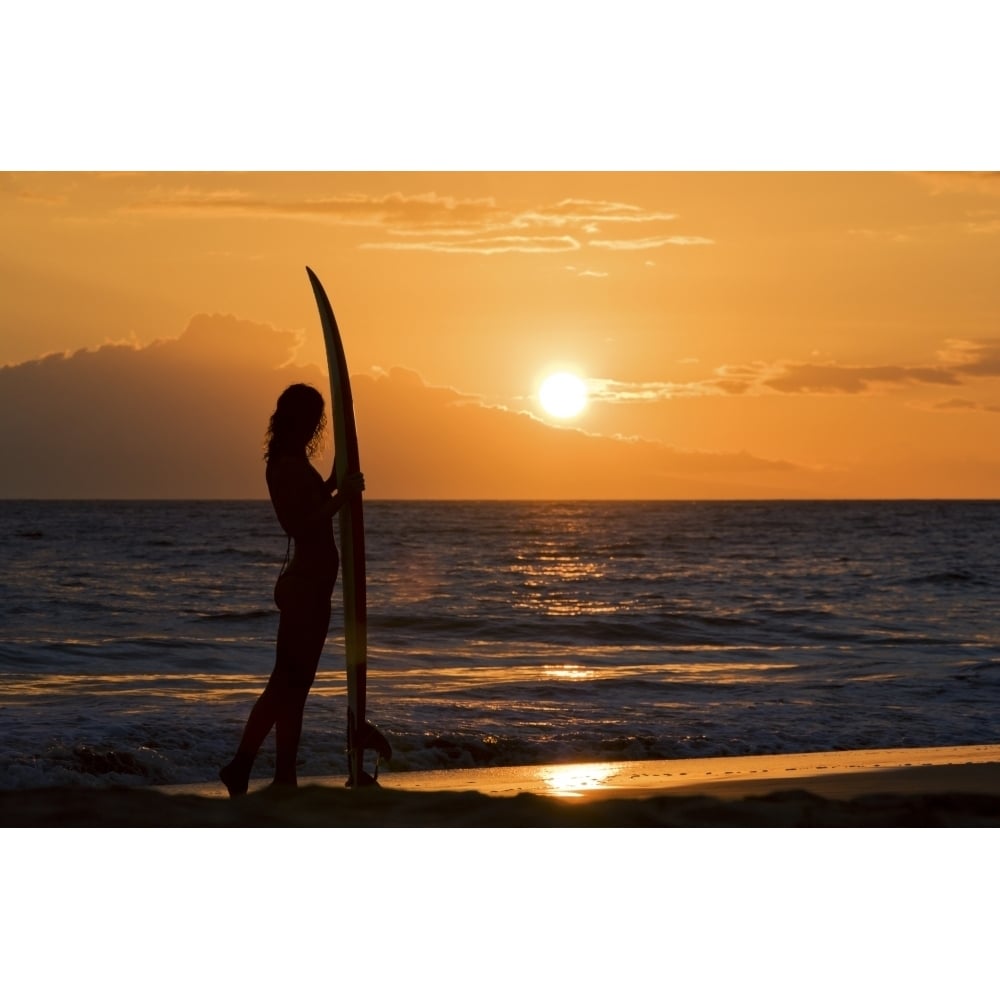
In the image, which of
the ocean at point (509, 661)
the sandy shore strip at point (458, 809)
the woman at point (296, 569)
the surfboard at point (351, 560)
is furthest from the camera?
the ocean at point (509, 661)

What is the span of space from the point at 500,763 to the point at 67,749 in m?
2.68

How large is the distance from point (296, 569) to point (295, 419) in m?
0.57

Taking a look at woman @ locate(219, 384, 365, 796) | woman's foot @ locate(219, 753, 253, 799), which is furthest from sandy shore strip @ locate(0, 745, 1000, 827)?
woman @ locate(219, 384, 365, 796)

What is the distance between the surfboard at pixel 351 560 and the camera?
5312 millimetres

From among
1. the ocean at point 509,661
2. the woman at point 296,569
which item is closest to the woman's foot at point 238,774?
the woman at point 296,569

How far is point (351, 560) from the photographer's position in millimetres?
5422

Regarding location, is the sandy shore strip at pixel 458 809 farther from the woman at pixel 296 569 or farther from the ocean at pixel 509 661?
the ocean at pixel 509 661

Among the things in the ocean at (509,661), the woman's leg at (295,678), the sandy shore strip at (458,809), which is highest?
the woman's leg at (295,678)

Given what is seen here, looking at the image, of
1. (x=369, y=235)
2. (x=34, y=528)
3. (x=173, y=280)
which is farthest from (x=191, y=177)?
(x=34, y=528)

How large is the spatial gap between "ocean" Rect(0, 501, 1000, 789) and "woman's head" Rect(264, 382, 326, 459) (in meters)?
3.45

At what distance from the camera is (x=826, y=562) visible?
1359 inches

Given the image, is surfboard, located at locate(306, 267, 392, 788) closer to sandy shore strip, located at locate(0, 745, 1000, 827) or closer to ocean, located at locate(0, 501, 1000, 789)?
sandy shore strip, located at locate(0, 745, 1000, 827)

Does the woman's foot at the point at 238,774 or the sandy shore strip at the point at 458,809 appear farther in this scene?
the woman's foot at the point at 238,774

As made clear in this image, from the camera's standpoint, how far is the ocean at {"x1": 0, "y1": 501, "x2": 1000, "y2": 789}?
8.74 m
